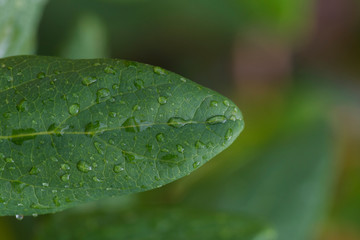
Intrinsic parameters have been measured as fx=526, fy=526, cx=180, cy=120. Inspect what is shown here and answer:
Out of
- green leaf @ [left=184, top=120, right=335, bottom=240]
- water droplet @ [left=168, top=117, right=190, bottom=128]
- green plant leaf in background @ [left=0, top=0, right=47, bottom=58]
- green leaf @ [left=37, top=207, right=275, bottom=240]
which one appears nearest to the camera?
water droplet @ [left=168, top=117, right=190, bottom=128]

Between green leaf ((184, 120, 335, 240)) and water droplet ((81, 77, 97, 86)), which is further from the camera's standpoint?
green leaf ((184, 120, 335, 240))

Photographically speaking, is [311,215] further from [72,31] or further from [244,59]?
[244,59]

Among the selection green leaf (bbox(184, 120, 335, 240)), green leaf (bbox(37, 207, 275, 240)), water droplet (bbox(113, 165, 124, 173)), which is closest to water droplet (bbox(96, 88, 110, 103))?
water droplet (bbox(113, 165, 124, 173))

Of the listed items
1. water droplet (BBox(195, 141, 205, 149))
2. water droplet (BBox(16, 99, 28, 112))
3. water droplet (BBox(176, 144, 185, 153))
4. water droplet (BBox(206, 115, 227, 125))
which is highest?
water droplet (BBox(206, 115, 227, 125))

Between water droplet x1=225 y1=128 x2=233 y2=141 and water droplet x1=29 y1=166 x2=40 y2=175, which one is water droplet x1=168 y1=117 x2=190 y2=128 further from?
water droplet x1=29 y1=166 x2=40 y2=175

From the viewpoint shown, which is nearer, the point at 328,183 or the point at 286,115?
the point at 328,183

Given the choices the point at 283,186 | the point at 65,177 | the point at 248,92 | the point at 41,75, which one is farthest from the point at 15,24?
the point at 248,92

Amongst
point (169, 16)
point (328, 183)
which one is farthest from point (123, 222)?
point (169, 16)
